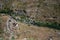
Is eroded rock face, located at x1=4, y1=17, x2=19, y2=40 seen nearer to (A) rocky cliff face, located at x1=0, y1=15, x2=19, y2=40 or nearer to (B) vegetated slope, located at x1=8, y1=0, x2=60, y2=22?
(A) rocky cliff face, located at x1=0, y1=15, x2=19, y2=40

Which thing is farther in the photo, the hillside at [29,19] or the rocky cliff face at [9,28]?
the hillside at [29,19]

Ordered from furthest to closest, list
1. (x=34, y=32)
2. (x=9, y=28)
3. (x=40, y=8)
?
(x=40, y=8), (x=34, y=32), (x=9, y=28)

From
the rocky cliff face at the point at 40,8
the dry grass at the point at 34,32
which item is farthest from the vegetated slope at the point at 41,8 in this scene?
the dry grass at the point at 34,32

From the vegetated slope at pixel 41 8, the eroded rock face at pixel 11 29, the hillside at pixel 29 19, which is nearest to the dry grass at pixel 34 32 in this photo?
the hillside at pixel 29 19

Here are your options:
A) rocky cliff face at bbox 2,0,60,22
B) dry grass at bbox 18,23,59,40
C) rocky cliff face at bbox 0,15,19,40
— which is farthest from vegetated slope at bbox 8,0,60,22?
rocky cliff face at bbox 0,15,19,40

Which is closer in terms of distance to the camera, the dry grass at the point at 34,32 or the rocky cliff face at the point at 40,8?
the dry grass at the point at 34,32

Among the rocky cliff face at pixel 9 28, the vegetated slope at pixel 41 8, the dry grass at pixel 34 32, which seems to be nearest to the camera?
the rocky cliff face at pixel 9 28

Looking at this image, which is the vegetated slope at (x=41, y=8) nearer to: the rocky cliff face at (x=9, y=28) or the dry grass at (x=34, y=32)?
the dry grass at (x=34, y=32)

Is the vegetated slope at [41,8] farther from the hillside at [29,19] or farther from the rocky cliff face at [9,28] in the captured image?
the rocky cliff face at [9,28]

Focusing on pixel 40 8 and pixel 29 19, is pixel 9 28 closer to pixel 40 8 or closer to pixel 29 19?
pixel 29 19

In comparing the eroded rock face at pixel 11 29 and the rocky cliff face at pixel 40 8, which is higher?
the rocky cliff face at pixel 40 8

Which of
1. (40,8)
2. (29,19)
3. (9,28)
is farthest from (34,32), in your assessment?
(40,8)

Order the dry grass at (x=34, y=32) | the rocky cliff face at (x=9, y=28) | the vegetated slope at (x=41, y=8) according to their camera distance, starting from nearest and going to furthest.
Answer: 1. the rocky cliff face at (x=9, y=28)
2. the dry grass at (x=34, y=32)
3. the vegetated slope at (x=41, y=8)
